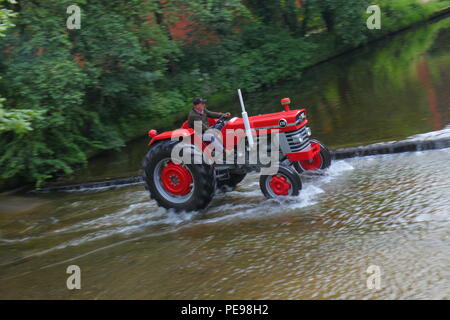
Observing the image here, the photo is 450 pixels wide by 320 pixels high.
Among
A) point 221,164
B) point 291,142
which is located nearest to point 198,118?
point 221,164

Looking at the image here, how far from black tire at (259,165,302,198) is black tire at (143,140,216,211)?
74 centimetres

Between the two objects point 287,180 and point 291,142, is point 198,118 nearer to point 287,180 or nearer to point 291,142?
point 291,142

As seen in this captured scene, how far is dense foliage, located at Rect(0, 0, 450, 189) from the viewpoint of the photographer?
10.9 meters

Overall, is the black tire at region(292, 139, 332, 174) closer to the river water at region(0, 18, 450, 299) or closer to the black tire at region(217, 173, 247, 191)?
the river water at region(0, 18, 450, 299)

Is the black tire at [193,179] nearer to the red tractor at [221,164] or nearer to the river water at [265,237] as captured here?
the red tractor at [221,164]

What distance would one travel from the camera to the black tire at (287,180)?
6902 millimetres

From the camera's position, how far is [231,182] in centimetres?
799

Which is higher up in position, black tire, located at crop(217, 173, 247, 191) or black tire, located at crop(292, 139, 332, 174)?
black tire, located at crop(292, 139, 332, 174)

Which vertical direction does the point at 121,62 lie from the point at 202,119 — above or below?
above

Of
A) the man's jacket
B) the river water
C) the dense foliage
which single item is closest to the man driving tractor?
the man's jacket

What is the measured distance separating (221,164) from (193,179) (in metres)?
0.48

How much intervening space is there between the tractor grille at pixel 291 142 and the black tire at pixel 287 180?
0.42m

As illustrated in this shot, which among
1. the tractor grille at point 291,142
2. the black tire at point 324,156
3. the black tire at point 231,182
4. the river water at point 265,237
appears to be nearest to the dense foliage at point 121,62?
the river water at point 265,237
